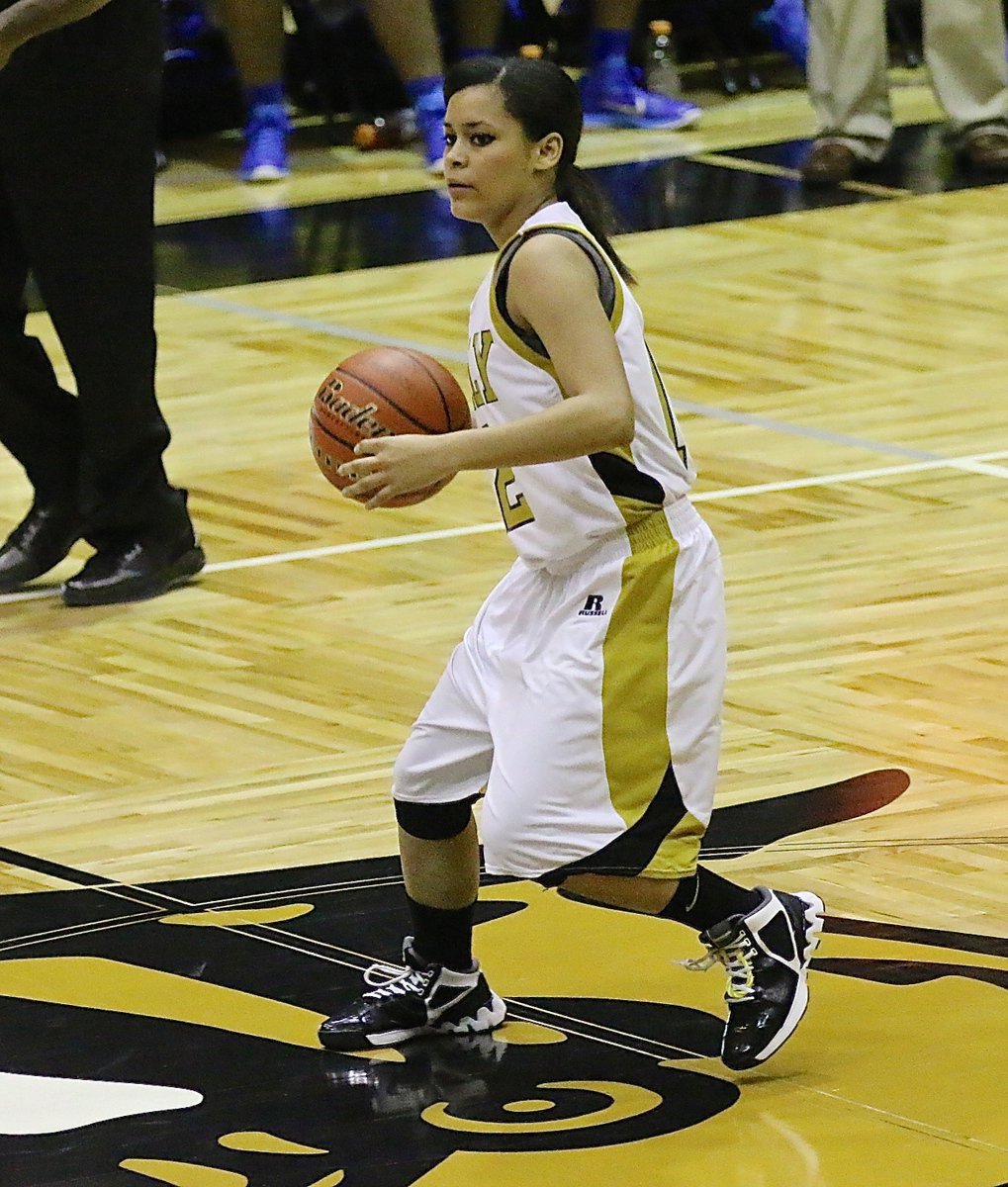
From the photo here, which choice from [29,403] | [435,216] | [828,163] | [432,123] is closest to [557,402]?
[29,403]

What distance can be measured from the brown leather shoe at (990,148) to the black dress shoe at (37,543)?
503 centimetres

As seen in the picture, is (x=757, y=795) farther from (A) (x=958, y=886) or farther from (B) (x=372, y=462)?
(B) (x=372, y=462)

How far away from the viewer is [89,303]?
523 centimetres

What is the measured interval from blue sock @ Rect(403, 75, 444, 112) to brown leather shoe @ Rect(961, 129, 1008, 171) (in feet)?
6.56

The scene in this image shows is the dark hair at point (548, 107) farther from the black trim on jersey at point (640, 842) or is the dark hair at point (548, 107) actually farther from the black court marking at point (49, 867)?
the black court marking at point (49, 867)

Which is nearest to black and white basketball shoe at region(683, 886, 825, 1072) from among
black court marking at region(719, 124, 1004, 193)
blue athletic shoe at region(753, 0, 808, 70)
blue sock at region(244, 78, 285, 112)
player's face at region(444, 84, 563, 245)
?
player's face at region(444, 84, 563, 245)

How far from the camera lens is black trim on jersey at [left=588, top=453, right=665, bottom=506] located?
3105mm

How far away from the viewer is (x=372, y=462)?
2.95m

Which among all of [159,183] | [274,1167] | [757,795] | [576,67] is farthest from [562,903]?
[576,67]

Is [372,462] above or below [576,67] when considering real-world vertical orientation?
above

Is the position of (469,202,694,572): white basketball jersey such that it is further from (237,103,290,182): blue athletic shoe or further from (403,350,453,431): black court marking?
(237,103,290,182): blue athletic shoe

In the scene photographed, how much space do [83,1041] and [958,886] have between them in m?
1.26

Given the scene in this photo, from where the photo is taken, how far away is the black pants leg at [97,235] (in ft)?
16.8

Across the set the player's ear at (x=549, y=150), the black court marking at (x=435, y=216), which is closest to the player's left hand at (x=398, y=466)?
the player's ear at (x=549, y=150)
